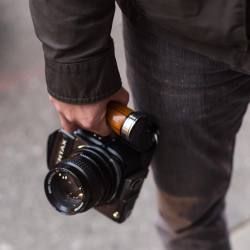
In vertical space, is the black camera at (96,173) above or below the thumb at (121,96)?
below

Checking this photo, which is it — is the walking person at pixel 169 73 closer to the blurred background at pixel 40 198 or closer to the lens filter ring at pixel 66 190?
the lens filter ring at pixel 66 190

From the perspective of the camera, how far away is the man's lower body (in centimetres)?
121

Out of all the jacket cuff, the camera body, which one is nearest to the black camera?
the camera body

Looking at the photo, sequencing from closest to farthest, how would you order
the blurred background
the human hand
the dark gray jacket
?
the dark gray jacket → the human hand → the blurred background

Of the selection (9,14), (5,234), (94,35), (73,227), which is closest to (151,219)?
(73,227)

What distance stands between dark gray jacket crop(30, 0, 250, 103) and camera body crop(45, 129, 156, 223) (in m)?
0.16

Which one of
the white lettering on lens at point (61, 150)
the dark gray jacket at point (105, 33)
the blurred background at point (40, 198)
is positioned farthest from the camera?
the blurred background at point (40, 198)

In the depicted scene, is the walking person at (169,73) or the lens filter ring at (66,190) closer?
the walking person at (169,73)

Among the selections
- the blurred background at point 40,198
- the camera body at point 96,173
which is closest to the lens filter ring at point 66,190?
the camera body at point 96,173

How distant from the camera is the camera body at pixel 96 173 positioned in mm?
1249

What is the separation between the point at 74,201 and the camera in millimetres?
1288

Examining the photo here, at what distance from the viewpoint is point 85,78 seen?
1.14 m

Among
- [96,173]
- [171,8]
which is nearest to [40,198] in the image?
[96,173]

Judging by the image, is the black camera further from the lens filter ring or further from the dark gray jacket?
the dark gray jacket
